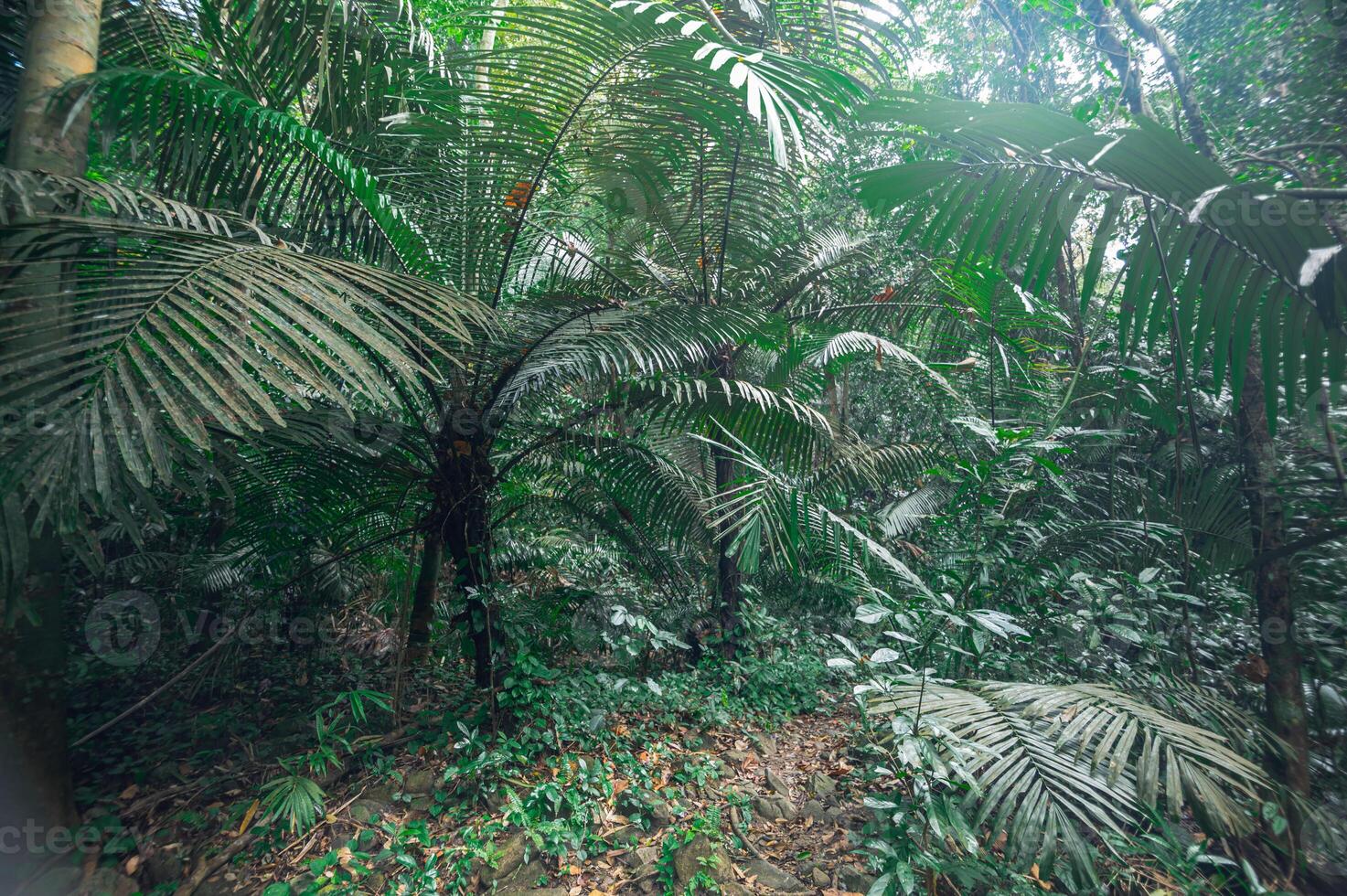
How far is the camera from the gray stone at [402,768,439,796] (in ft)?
8.72

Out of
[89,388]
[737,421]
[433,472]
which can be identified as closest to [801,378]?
[737,421]

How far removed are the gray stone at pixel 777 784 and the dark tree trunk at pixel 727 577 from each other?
101 cm

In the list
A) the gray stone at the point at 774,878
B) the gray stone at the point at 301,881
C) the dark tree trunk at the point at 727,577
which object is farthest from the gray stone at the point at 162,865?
the dark tree trunk at the point at 727,577

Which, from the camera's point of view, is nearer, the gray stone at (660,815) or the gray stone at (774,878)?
the gray stone at (774,878)

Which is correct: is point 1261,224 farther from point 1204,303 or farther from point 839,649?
point 839,649

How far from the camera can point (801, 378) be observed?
4.15 m

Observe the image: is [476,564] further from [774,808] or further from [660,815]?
[774,808]

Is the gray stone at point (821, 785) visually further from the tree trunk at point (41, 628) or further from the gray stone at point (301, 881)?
the tree trunk at point (41, 628)

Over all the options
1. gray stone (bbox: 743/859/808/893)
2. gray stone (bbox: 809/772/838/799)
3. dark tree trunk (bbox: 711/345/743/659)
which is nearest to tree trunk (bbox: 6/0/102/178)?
dark tree trunk (bbox: 711/345/743/659)

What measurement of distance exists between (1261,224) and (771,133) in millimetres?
1263

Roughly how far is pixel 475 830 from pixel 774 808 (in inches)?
49.3

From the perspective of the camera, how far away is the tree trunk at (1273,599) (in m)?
2.17

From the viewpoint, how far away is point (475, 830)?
2.41 meters

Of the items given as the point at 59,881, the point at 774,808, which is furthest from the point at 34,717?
the point at 774,808
